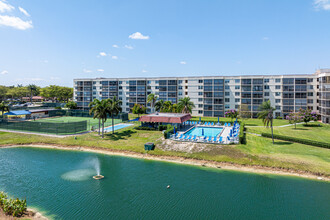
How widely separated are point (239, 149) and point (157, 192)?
788 inches

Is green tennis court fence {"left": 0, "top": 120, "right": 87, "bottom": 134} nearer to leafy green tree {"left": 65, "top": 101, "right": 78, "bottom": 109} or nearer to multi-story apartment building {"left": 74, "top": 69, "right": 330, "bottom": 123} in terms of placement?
leafy green tree {"left": 65, "top": 101, "right": 78, "bottom": 109}

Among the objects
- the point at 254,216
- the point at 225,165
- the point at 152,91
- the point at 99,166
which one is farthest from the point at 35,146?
the point at 152,91

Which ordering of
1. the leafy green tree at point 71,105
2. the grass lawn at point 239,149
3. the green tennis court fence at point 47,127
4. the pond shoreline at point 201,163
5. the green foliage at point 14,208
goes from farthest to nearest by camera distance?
the leafy green tree at point 71,105 → the green tennis court fence at point 47,127 → the grass lawn at point 239,149 → the pond shoreline at point 201,163 → the green foliage at point 14,208

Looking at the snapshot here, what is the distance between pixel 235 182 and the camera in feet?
91.1

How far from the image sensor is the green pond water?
20828 millimetres

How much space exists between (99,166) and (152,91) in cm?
6685

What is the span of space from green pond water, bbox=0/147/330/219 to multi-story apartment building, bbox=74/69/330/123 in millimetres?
47172

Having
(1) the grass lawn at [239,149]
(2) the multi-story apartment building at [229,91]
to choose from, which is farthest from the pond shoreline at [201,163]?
(2) the multi-story apartment building at [229,91]

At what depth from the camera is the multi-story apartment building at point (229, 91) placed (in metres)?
78.3

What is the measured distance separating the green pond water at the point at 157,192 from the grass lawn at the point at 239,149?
12.4 feet

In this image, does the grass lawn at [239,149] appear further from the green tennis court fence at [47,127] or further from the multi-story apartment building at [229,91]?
the multi-story apartment building at [229,91]

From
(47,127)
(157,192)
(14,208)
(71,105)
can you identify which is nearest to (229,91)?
(47,127)

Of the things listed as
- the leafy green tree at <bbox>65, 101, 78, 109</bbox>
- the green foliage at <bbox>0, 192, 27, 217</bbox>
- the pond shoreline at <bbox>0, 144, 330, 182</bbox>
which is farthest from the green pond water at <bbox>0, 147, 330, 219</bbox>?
the leafy green tree at <bbox>65, 101, 78, 109</bbox>

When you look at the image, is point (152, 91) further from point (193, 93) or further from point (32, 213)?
point (32, 213)
